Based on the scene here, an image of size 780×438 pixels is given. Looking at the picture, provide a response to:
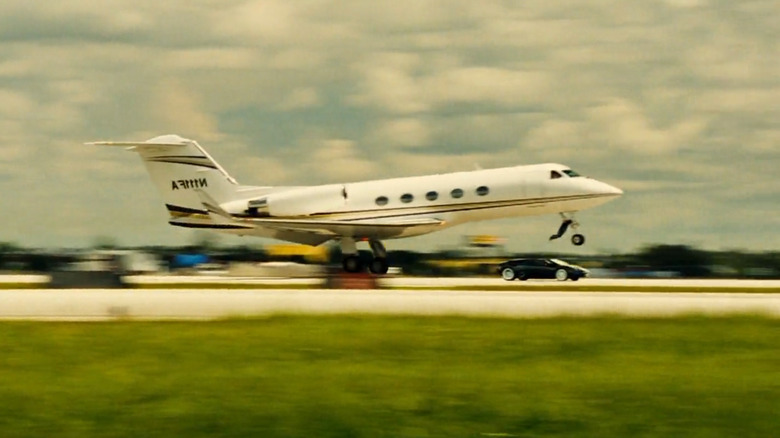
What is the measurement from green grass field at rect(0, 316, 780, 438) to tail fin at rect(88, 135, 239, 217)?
32.9 meters

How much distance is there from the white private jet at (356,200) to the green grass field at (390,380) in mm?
26175

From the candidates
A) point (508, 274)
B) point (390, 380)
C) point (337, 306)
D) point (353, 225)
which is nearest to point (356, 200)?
point (353, 225)

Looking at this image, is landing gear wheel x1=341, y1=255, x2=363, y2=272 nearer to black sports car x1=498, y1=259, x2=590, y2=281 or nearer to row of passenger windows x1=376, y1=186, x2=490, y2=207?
row of passenger windows x1=376, y1=186, x2=490, y2=207

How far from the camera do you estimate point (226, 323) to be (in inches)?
891

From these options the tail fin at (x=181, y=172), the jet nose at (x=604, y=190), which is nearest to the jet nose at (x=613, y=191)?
the jet nose at (x=604, y=190)

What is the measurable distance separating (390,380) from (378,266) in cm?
3632

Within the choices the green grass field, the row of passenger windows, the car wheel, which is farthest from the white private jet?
the green grass field

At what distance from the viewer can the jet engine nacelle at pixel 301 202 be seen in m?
51.4

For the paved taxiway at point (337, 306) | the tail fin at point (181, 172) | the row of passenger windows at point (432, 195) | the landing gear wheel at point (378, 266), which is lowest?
the paved taxiway at point (337, 306)

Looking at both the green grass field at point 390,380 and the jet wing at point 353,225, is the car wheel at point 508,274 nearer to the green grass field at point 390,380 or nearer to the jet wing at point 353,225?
the jet wing at point 353,225

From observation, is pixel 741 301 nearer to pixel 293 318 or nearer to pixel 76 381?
pixel 293 318

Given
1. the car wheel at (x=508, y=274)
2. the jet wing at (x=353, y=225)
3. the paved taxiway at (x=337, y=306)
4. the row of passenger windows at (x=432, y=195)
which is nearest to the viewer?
the paved taxiway at (x=337, y=306)

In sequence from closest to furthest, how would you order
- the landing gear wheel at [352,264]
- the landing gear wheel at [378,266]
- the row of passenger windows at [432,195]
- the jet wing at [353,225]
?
1. the row of passenger windows at [432,195]
2. the jet wing at [353,225]
3. the landing gear wheel at [352,264]
4. the landing gear wheel at [378,266]

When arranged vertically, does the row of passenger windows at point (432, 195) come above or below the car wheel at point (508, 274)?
above
